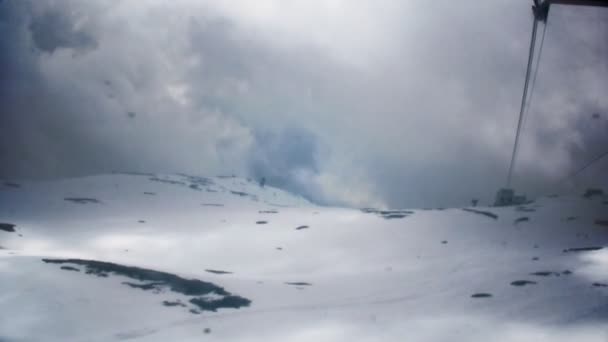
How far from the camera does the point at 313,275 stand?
1094 inches

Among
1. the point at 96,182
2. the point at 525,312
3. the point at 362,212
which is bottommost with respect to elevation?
the point at 525,312

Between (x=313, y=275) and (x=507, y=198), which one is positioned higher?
(x=507, y=198)

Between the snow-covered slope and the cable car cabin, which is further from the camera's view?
the cable car cabin

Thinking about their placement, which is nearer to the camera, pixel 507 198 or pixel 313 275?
pixel 313 275

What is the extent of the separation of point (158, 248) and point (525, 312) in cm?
3354

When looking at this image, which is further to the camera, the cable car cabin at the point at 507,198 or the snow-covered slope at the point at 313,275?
the cable car cabin at the point at 507,198

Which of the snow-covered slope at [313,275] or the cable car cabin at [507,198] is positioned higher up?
the cable car cabin at [507,198]

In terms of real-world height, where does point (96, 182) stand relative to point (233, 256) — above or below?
above

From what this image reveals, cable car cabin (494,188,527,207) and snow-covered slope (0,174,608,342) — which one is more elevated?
cable car cabin (494,188,527,207)

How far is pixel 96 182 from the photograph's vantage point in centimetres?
7756

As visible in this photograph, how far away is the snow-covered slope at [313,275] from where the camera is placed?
14.4m

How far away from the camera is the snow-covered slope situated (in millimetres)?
14383

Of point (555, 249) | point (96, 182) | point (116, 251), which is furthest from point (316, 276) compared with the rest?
point (96, 182)

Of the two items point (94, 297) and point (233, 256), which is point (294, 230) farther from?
point (94, 297)
